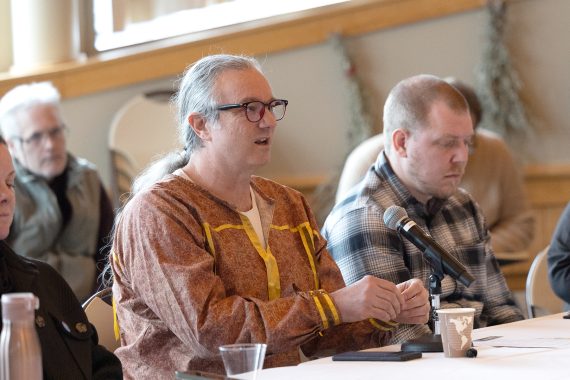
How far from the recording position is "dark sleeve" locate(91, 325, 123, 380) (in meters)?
2.53

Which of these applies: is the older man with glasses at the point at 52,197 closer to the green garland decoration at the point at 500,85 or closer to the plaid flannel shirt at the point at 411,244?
the plaid flannel shirt at the point at 411,244

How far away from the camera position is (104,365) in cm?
256

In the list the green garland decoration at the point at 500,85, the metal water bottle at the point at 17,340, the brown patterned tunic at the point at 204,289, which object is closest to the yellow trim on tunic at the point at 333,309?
the brown patterned tunic at the point at 204,289

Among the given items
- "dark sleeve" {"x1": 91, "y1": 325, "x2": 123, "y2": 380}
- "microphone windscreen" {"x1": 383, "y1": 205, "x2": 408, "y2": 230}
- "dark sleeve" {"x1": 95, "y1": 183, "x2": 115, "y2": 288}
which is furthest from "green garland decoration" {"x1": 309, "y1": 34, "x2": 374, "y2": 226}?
"dark sleeve" {"x1": 91, "y1": 325, "x2": 123, "y2": 380}

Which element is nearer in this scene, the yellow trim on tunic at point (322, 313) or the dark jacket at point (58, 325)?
the dark jacket at point (58, 325)

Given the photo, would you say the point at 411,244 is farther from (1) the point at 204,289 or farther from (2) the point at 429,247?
(1) the point at 204,289

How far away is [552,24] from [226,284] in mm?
3467

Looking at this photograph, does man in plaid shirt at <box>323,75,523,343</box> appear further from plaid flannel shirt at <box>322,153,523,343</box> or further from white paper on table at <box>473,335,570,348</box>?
white paper on table at <box>473,335,570,348</box>

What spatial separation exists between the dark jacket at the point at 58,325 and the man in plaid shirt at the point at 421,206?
1.00 meters

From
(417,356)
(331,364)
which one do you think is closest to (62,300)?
(331,364)

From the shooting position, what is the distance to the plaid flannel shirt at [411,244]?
3.25m

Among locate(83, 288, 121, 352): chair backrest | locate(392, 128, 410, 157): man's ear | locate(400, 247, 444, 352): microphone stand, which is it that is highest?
locate(392, 128, 410, 157): man's ear

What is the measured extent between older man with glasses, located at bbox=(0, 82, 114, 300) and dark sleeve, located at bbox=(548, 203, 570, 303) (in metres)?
2.12

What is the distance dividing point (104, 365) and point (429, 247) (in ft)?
2.74
